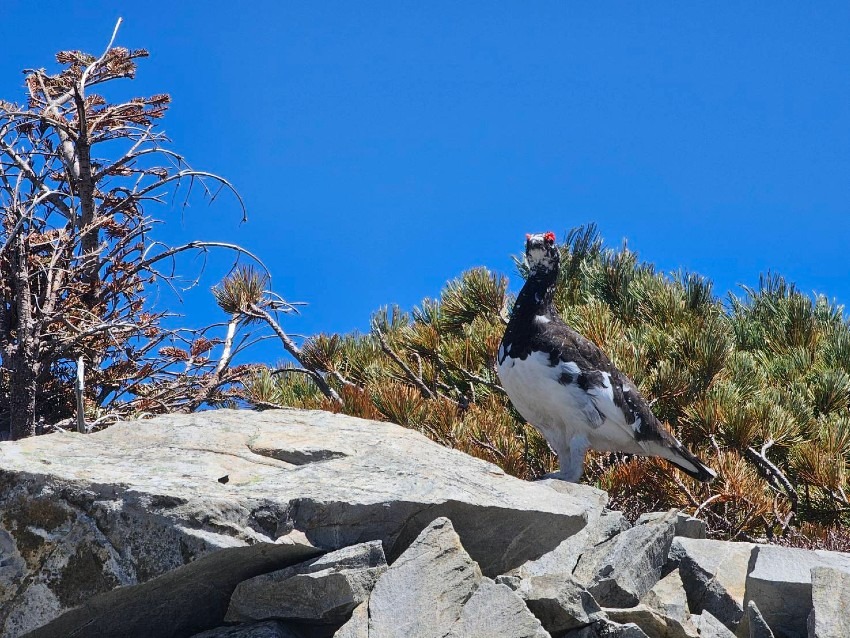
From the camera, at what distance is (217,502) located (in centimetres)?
405

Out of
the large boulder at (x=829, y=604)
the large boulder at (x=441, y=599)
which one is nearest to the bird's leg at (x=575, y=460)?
the large boulder at (x=829, y=604)

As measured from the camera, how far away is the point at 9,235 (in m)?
6.67

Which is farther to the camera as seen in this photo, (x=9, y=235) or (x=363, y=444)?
(x=9, y=235)

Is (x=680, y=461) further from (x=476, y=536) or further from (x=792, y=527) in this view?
(x=476, y=536)

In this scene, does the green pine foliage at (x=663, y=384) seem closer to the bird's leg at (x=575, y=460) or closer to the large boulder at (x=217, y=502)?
the bird's leg at (x=575, y=460)

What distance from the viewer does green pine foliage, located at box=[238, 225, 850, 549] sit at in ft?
23.3

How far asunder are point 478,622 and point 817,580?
5.63ft

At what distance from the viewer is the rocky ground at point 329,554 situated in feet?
13.2

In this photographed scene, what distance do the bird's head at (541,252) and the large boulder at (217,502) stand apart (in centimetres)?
181

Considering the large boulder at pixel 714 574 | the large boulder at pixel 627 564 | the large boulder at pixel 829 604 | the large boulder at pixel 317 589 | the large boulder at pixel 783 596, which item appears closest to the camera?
the large boulder at pixel 317 589

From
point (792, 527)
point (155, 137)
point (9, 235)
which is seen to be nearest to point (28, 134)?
point (155, 137)

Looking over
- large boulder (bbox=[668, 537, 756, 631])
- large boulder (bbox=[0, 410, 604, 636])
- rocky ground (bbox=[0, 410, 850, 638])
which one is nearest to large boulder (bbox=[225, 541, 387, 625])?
rocky ground (bbox=[0, 410, 850, 638])

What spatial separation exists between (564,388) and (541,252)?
3.02 ft

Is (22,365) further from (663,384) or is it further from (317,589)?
(663,384)
